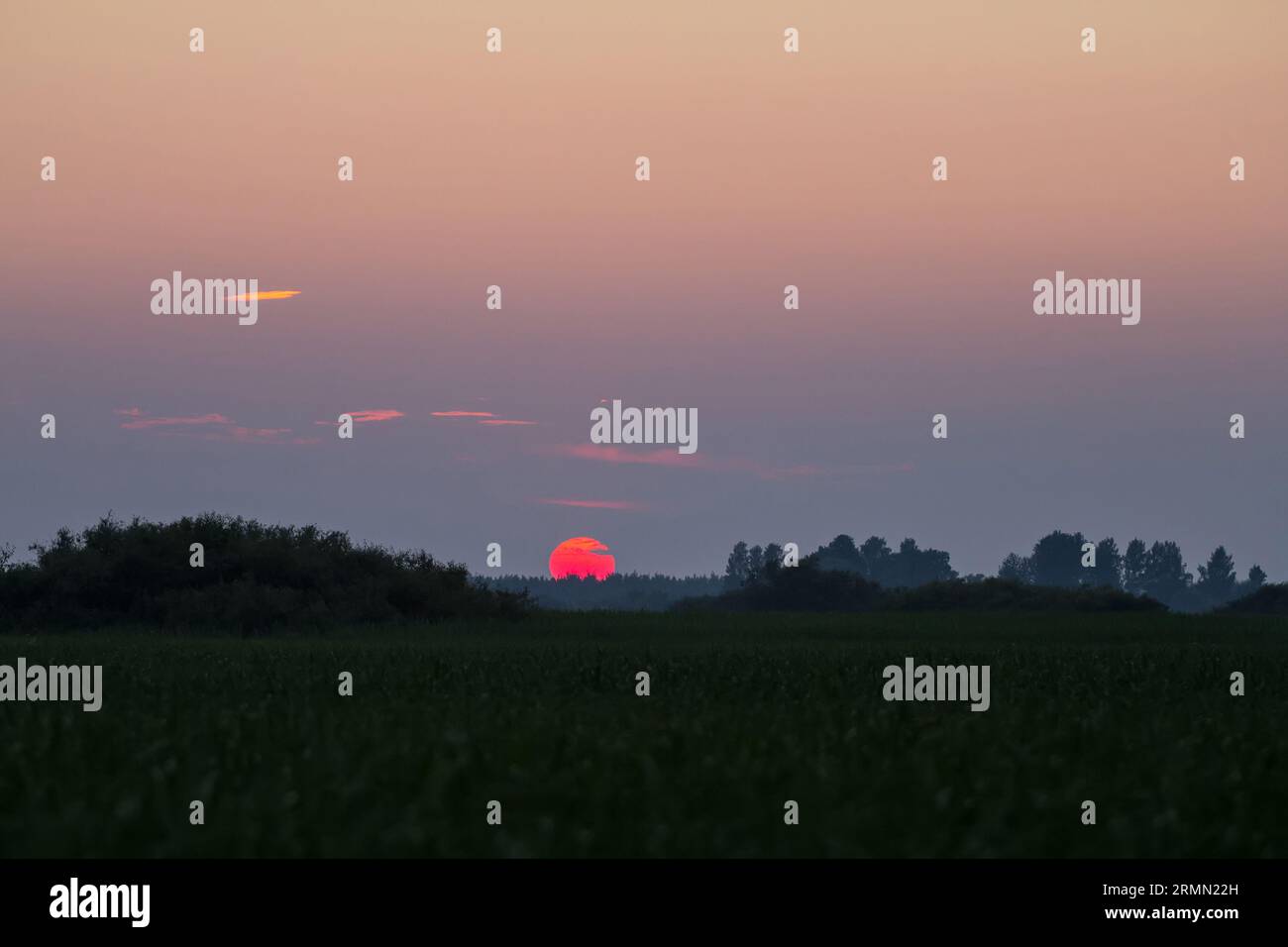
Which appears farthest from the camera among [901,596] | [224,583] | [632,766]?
[901,596]

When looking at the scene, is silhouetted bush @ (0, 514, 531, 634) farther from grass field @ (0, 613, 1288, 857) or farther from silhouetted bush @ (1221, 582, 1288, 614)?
silhouetted bush @ (1221, 582, 1288, 614)

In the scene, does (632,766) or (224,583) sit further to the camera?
(224,583)

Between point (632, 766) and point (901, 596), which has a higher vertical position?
point (901, 596)

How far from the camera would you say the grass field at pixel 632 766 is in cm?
1048

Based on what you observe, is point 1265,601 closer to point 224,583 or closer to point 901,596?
point 901,596

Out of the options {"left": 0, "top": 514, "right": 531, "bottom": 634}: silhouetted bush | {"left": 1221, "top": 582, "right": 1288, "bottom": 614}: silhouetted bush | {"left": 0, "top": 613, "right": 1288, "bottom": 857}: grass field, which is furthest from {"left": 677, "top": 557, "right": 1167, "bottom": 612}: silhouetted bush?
{"left": 0, "top": 613, "right": 1288, "bottom": 857}: grass field

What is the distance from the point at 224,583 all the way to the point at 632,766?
50.6 meters

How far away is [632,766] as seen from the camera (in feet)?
45.9

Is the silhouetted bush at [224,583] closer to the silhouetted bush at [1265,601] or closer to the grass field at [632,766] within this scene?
the grass field at [632,766]

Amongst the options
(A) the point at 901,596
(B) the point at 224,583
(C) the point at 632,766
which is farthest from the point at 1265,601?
(C) the point at 632,766

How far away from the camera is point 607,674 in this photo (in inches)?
1073

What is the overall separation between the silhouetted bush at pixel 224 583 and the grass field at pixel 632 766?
32144 millimetres

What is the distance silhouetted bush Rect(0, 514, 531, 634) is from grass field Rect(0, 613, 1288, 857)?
32.1 meters
